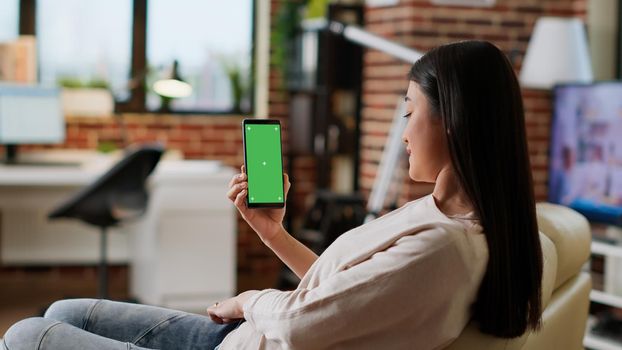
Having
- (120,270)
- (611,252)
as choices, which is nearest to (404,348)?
(611,252)

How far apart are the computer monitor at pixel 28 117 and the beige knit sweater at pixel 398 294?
142 inches

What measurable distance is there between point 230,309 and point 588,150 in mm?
2713

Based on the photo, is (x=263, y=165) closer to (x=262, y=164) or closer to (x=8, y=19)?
(x=262, y=164)

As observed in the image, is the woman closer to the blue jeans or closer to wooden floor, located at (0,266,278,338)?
the blue jeans

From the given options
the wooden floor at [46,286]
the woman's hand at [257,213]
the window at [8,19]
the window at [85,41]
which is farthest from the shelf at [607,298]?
the window at [8,19]

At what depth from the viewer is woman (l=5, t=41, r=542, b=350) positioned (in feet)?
4.90

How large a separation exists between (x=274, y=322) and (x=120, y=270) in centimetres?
426

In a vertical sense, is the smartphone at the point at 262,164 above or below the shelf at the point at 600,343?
above

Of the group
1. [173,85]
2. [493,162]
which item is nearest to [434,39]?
[173,85]

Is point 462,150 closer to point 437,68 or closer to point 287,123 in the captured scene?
point 437,68

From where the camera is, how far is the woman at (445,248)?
1.49 metres

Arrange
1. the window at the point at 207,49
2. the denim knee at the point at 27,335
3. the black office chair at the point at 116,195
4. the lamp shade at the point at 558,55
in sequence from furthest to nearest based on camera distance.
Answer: the window at the point at 207,49 → the lamp shade at the point at 558,55 → the black office chair at the point at 116,195 → the denim knee at the point at 27,335

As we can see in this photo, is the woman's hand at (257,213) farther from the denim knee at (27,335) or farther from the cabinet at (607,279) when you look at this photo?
the cabinet at (607,279)

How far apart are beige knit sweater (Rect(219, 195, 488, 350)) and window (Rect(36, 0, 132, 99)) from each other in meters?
4.06
